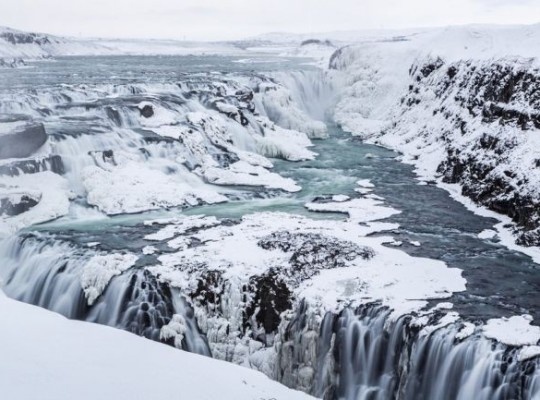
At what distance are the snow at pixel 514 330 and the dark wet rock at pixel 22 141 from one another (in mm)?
17193

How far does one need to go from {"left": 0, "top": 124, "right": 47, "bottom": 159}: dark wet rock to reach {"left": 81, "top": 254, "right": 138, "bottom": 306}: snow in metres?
8.51

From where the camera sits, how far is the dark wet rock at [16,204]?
1912 cm

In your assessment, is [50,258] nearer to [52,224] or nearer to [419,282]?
[52,224]

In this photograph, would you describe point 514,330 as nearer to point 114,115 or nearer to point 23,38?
point 114,115

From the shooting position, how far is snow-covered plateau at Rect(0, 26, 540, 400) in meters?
11.4

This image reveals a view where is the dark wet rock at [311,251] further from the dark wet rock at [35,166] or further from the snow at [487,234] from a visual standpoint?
the dark wet rock at [35,166]

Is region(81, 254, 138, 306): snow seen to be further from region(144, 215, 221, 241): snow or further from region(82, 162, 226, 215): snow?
region(82, 162, 226, 215): snow

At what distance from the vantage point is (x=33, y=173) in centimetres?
2148

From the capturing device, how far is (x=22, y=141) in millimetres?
22031

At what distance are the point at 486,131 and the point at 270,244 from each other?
12459mm

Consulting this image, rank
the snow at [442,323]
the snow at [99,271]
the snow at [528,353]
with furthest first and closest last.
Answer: the snow at [99,271], the snow at [442,323], the snow at [528,353]

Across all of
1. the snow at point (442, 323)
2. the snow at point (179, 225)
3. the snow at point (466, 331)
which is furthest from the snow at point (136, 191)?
the snow at point (466, 331)

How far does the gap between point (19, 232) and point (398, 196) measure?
12.9m

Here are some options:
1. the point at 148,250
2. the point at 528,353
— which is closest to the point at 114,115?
the point at 148,250
